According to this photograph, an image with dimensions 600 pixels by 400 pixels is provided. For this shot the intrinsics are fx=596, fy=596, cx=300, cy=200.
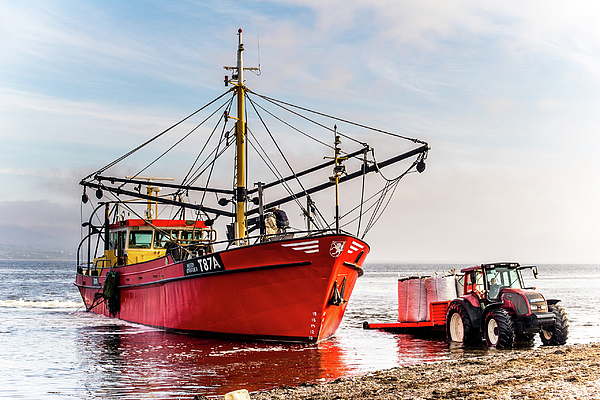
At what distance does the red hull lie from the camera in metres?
14.8

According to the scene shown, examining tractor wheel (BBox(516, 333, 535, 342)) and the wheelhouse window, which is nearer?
tractor wheel (BBox(516, 333, 535, 342))

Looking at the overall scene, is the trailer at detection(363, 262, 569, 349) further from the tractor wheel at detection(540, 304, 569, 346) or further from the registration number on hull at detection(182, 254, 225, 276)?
the registration number on hull at detection(182, 254, 225, 276)

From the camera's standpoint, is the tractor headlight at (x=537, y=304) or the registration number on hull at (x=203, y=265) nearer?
the tractor headlight at (x=537, y=304)

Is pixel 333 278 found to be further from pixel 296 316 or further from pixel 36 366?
pixel 36 366

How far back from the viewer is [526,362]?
35.6 ft

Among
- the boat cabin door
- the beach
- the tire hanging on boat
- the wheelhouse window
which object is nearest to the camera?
the beach

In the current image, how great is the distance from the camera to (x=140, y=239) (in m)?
23.4

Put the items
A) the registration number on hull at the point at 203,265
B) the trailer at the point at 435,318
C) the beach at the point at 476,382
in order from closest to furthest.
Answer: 1. the beach at the point at 476,382
2. the registration number on hull at the point at 203,265
3. the trailer at the point at 435,318

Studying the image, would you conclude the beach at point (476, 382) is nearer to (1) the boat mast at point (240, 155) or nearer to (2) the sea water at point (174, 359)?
(2) the sea water at point (174, 359)

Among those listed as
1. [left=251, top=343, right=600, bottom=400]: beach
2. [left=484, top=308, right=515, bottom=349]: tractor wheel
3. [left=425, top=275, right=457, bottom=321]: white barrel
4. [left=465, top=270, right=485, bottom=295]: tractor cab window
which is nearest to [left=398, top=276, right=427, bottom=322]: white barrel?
[left=425, top=275, right=457, bottom=321]: white barrel

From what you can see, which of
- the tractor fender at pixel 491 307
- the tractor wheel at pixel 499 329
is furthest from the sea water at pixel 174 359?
the tractor fender at pixel 491 307

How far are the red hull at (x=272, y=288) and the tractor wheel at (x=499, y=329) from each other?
→ 3711mm

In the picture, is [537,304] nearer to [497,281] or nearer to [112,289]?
[497,281]

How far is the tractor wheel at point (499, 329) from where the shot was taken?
44.7 ft
